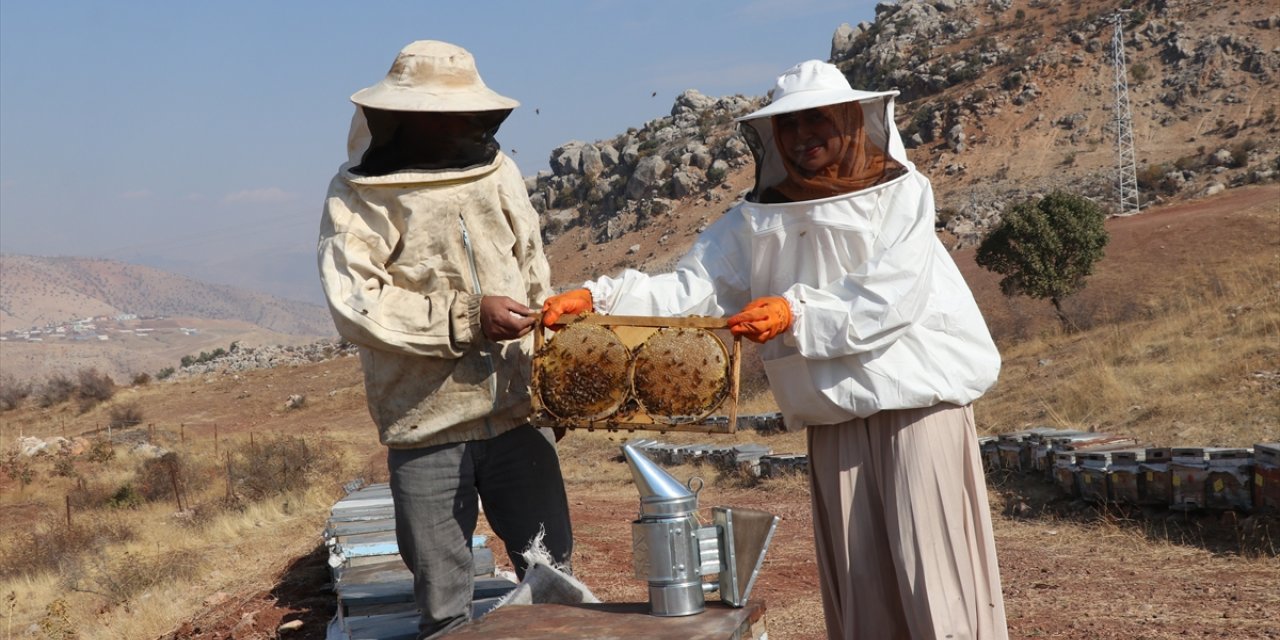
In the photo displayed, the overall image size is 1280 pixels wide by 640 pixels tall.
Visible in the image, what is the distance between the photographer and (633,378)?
4.18m

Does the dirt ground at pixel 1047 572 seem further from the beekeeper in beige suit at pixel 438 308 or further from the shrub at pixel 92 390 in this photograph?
the shrub at pixel 92 390

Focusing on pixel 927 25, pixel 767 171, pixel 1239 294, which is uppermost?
pixel 927 25

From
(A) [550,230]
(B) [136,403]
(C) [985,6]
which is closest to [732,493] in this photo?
(B) [136,403]

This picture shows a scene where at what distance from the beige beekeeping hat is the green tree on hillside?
19.7 m

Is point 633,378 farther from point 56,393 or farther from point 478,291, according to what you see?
point 56,393

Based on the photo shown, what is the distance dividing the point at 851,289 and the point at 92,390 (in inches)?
1403

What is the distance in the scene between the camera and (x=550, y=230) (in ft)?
217

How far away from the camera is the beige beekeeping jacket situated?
411 cm

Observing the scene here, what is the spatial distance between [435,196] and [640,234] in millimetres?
54512

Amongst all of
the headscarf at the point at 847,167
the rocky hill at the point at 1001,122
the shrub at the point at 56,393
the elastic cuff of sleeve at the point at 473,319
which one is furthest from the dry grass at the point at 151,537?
the rocky hill at the point at 1001,122

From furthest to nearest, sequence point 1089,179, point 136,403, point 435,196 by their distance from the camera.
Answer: point 1089,179 < point 136,403 < point 435,196

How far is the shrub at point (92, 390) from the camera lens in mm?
34750

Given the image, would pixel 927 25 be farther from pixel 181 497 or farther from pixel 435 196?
pixel 435 196

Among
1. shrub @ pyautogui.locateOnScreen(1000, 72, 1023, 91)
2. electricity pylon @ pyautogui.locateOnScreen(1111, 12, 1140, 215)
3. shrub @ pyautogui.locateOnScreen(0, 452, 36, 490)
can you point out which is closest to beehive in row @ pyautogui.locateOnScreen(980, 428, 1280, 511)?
shrub @ pyautogui.locateOnScreen(0, 452, 36, 490)
